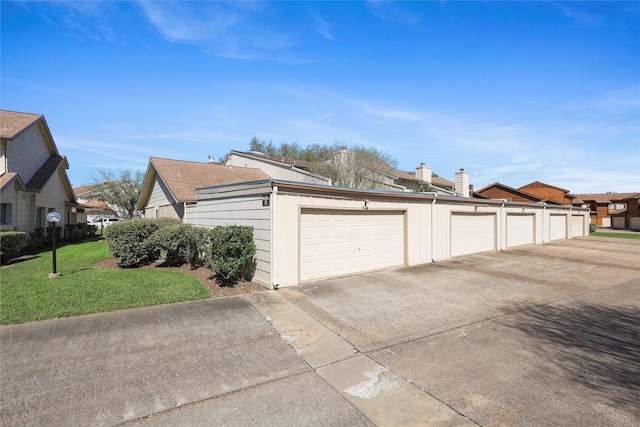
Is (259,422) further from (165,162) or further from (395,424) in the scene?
(165,162)

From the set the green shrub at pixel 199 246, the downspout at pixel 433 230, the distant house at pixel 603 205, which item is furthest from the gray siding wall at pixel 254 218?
the distant house at pixel 603 205

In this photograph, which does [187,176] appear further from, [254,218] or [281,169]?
[254,218]

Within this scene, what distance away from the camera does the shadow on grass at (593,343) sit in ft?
11.5

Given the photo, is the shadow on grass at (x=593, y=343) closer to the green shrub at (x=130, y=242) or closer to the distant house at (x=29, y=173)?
Result: the green shrub at (x=130, y=242)

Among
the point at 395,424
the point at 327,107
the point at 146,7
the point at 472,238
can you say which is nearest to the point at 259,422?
the point at 395,424

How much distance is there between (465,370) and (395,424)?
1.46m

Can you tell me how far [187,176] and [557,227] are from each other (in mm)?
23974

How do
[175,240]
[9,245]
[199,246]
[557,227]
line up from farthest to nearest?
[557,227], [9,245], [175,240], [199,246]

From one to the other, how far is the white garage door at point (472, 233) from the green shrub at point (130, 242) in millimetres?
11584

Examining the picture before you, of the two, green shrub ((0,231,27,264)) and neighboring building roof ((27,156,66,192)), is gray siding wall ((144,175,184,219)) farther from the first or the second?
green shrub ((0,231,27,264))

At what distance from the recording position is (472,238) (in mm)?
14227

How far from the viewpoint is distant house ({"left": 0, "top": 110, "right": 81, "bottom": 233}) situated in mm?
13438

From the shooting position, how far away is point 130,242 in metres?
10.0

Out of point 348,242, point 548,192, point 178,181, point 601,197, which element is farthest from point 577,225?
point 601,197
